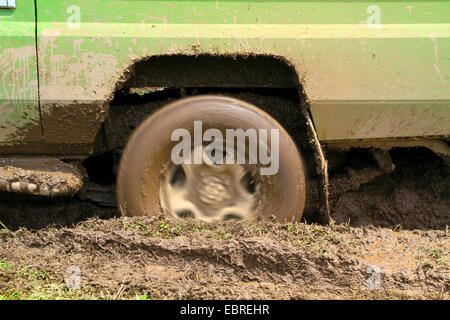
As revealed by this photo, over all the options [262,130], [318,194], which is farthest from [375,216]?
[262,130]

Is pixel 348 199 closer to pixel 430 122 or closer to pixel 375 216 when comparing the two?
pixel 375 216

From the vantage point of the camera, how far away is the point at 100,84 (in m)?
2.63

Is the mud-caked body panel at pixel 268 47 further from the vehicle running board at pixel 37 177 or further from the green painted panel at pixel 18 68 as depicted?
the vehicle running board at pixel 37 177

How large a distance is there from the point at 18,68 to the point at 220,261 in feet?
5.17

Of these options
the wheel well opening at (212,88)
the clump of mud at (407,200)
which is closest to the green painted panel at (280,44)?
the wheel well opening at (212,88)

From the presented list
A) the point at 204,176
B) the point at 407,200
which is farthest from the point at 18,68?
the point at 407,200

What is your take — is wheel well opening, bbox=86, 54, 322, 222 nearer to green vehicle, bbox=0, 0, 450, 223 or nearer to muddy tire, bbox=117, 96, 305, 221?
green vehicle, bbox=0, 0, 450, 223

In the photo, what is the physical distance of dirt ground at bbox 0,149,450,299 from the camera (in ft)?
7.97

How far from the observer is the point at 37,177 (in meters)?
2.77

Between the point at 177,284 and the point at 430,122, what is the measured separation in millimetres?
1815

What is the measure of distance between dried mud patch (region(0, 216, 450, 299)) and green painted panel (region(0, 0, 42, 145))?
0.73m
